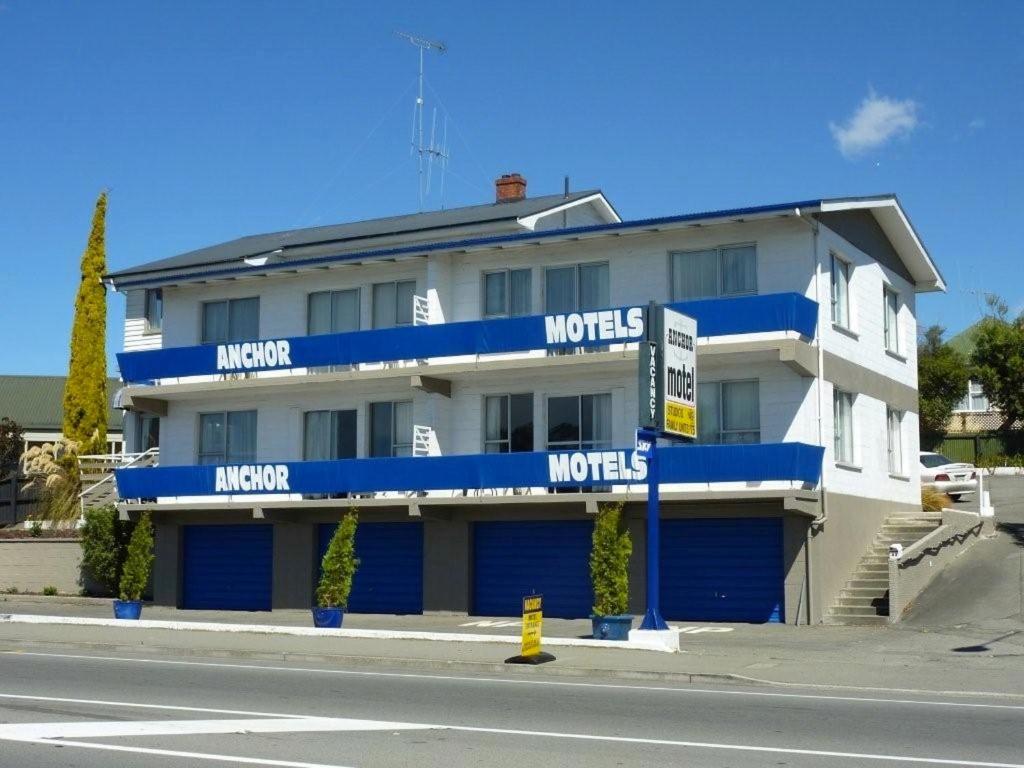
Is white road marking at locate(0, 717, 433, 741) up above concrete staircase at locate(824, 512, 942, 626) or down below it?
below

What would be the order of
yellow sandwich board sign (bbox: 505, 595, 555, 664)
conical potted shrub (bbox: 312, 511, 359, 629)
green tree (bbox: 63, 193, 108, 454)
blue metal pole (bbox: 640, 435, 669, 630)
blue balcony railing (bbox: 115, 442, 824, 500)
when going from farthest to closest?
green tree (bbox: 63, 193, 108, 454) → conical potted shrub (bbox: 312, 511, 359, 629) → blue balcony railing (bbox: 115, 442, 824, 500) → blue metal pole (bbox: 640, 435, 669, 630) → yellow sandwich board sign (bbox: 505, 595, 555, 664)

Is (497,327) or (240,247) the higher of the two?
(240,247)

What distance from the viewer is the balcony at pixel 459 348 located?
25.9m

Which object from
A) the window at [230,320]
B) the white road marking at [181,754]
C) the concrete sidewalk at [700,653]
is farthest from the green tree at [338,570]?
the white road marking at [181,754]

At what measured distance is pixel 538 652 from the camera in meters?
19.4

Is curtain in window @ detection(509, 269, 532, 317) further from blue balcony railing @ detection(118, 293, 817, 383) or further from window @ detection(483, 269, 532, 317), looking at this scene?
blue balcony railing @ detection(118, 293, 817, 383)

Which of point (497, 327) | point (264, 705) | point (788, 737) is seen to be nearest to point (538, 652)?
point (264, 705)

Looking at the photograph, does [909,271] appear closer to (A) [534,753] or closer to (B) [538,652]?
(B) [538,652]

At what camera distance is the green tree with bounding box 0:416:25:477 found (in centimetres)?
5166

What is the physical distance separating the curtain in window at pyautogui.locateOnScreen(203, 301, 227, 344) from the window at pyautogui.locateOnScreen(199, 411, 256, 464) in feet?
6.65

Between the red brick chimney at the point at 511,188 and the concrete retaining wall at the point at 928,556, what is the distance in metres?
14.6

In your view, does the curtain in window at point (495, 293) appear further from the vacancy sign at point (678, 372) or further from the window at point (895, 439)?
the window at point (895, 439)

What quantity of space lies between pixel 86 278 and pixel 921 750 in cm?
4074

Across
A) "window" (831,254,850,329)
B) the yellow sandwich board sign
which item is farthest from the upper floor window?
the yellow sandwich board sign
